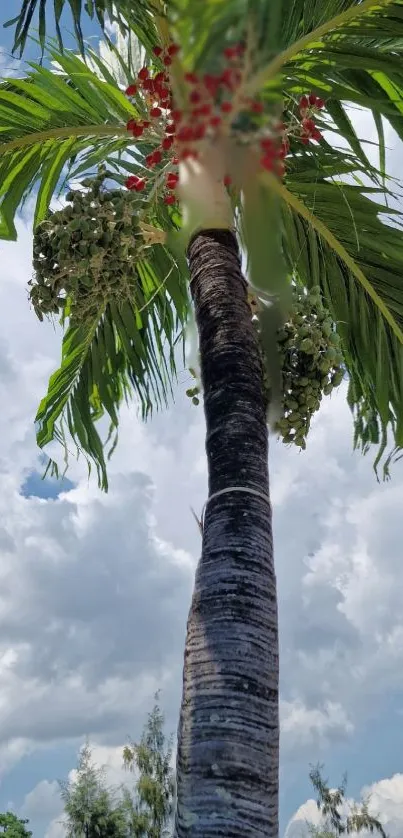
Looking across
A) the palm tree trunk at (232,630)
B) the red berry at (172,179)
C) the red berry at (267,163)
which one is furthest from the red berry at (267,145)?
the red berry at (172,179)

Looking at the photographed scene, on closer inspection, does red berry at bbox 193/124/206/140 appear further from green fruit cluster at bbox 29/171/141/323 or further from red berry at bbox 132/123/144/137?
red berry at bbox 132/123/144/137

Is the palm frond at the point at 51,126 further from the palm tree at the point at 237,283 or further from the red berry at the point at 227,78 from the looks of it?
the red berry at the point at 227,78

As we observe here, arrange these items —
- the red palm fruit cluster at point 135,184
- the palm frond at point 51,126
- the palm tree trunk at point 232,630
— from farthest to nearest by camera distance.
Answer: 1. the palm frond at point 51,126
2. the red palm fruit cluster at point 135,184
3. the palm tree trunk at point 232,630

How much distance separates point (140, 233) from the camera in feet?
13.9

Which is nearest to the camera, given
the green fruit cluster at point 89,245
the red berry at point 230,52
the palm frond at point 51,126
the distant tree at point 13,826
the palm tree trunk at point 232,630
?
the red berry at point 230,52

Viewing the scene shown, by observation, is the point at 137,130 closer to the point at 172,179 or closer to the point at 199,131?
the point at 172,179

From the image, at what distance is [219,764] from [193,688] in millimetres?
281

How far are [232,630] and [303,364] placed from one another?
1803 millimetres

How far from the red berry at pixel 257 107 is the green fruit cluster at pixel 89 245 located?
3.22m

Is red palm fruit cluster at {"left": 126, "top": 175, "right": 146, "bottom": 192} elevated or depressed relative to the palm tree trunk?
elevated

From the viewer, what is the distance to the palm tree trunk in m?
2.50

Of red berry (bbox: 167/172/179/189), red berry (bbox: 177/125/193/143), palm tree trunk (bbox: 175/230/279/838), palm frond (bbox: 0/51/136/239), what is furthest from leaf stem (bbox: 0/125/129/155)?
red berry (bbox: 177/125/193/143)

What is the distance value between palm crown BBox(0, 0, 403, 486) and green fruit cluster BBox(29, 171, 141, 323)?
0.33 feet

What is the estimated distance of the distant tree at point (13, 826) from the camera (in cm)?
2625
